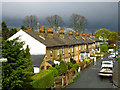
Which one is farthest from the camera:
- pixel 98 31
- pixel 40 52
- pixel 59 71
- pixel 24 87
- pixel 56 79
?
pixel 98 31

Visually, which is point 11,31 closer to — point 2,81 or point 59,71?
point 59,71

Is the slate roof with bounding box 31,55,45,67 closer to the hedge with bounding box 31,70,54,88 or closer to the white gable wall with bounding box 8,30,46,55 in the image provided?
the white gable wall with bounding box 8,30,46,55

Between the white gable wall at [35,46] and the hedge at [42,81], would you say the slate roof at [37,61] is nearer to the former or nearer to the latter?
the white gable wall at [35,46]

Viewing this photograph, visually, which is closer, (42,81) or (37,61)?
(42,81)

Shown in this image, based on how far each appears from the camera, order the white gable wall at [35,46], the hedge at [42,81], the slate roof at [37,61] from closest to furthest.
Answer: the hedge at [42,81]
the slate roof at [37,61]
the white gable wall at [35,46]

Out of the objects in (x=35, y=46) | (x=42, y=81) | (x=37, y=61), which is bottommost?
(x=42, y=81)

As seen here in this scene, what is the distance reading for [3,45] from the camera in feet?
28.3

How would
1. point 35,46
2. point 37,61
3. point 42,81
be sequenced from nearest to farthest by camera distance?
point 42,81 < point 37,61 < point 35,46

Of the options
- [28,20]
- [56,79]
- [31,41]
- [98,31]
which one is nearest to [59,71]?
[56,79]

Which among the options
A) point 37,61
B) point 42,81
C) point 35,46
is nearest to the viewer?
point 42,81

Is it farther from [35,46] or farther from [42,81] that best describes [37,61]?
[42,81]

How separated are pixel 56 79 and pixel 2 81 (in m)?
11.1

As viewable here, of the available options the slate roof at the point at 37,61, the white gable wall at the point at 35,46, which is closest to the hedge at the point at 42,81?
the slate roof at the point at 37,61

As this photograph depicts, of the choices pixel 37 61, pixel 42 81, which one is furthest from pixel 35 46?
pixel 42 81
